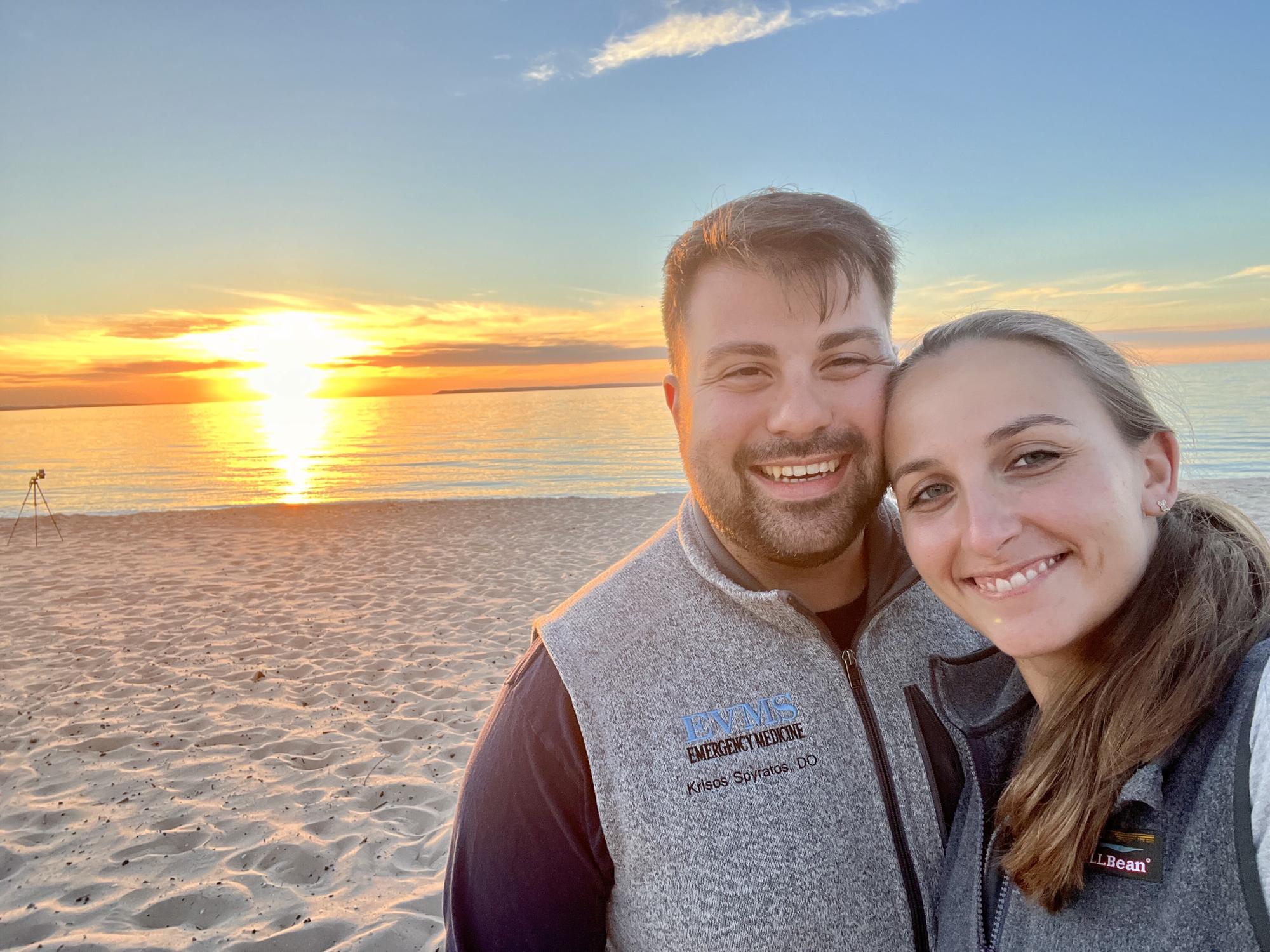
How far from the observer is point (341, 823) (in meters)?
4.94

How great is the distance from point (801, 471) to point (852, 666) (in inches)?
22.3

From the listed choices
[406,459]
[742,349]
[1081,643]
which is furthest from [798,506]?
[406,459]

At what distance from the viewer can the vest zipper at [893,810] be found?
72.4 inches

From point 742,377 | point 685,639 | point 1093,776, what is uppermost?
point 742,377

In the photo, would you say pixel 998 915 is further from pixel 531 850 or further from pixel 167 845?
pixel 167 845

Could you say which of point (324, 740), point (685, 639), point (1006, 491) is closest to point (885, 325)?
point (1006, 491)

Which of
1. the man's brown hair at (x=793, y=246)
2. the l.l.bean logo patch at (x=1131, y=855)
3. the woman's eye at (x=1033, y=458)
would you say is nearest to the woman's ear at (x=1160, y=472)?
the woman's eye at (x=1033, y=458)

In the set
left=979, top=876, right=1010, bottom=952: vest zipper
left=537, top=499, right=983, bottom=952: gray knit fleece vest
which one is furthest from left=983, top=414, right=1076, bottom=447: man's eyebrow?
left=979, top=876, right=1010, bottom=952: vest zipper

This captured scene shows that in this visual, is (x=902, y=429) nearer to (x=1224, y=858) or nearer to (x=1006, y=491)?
(x=1006, y=491)

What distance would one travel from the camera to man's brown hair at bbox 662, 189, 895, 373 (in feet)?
7.34

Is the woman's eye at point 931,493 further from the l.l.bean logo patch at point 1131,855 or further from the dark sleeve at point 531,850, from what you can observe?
the dark sleeve at point 531,850

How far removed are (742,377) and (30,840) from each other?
18.4 ft

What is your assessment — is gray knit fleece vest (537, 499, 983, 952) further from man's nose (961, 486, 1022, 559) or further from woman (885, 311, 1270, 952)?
man's nose (961, 486, 1022, 559)

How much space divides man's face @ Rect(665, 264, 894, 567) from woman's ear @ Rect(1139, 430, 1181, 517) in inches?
25.2
